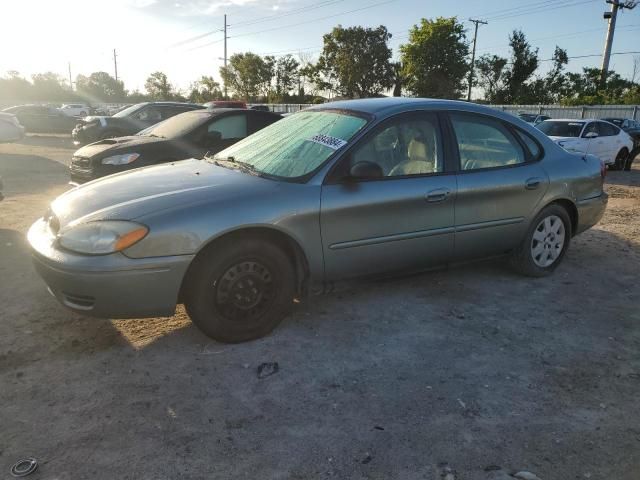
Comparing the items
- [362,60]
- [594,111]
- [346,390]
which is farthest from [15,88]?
[346,390]

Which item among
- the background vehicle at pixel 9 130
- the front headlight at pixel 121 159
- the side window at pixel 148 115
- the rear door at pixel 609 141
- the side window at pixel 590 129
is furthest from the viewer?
the background vehicle at pixel 9 130

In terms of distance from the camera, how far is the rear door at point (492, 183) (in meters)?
4.11

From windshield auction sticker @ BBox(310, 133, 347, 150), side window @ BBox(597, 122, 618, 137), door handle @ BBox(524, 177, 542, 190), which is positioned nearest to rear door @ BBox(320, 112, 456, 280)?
windshield auction sticker @ BBox(310, 133, 347, 150)

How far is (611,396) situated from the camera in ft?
9.60

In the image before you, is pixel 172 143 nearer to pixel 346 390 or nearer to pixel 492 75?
pixel 346 390

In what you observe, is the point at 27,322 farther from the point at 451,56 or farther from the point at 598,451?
the point at 451,56

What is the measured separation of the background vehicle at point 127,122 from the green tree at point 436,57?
32.2 metres

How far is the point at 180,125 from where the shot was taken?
7.41m

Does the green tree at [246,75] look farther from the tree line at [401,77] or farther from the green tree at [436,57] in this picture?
the green tree at [436,57]

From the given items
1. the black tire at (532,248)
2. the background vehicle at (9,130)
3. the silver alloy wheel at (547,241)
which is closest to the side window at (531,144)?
the black tire at (532,248)

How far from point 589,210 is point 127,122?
11.1 m

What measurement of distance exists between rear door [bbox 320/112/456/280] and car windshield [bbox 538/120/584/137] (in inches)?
395

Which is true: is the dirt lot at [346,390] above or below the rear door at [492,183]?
below

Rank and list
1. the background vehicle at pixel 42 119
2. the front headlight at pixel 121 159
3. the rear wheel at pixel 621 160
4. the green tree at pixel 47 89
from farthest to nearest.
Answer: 1. the green tree at pixel 47 89
2. the background vehicle at pixel 42 119
3. the rear wheel at pixel 621 160
4. the front headlight at pixel 121 159
